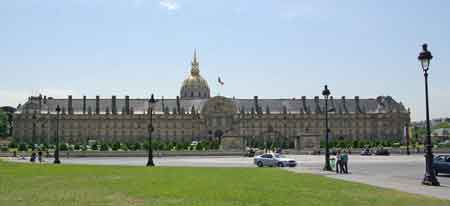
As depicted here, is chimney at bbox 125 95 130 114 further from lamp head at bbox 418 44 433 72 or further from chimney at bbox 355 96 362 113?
lamp head at bbox 418 44 433 72

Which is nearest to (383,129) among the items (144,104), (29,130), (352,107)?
(352,107)

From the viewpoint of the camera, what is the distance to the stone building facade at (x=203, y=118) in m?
140

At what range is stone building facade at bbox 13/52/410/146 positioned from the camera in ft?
459

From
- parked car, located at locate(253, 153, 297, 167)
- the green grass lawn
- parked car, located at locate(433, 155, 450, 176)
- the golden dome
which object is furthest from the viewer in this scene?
the golden dome

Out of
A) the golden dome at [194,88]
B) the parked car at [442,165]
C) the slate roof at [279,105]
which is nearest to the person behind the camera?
the parked car at [442,165]

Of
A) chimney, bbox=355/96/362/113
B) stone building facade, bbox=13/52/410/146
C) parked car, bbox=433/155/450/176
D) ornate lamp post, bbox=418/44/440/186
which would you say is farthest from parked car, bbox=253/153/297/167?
chimney, bbox=355/96/362/113

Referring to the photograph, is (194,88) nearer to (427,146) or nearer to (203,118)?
(203,118)

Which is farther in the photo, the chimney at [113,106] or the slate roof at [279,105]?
the slate roof at [279,105]

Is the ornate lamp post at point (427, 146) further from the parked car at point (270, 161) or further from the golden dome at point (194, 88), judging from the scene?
the golden dome at point (194, 88)

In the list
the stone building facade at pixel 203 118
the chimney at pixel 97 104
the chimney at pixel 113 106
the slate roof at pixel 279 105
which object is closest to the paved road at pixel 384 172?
the stone building facade at pixel 203 118

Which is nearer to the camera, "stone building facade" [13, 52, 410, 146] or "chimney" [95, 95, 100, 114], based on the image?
"stone building facade" [13, 52, 410, 146]

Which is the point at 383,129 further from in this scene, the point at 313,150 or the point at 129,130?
the point at 313,150

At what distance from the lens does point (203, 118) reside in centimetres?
14100

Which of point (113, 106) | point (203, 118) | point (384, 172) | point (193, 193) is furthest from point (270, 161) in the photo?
point (113, 106)
